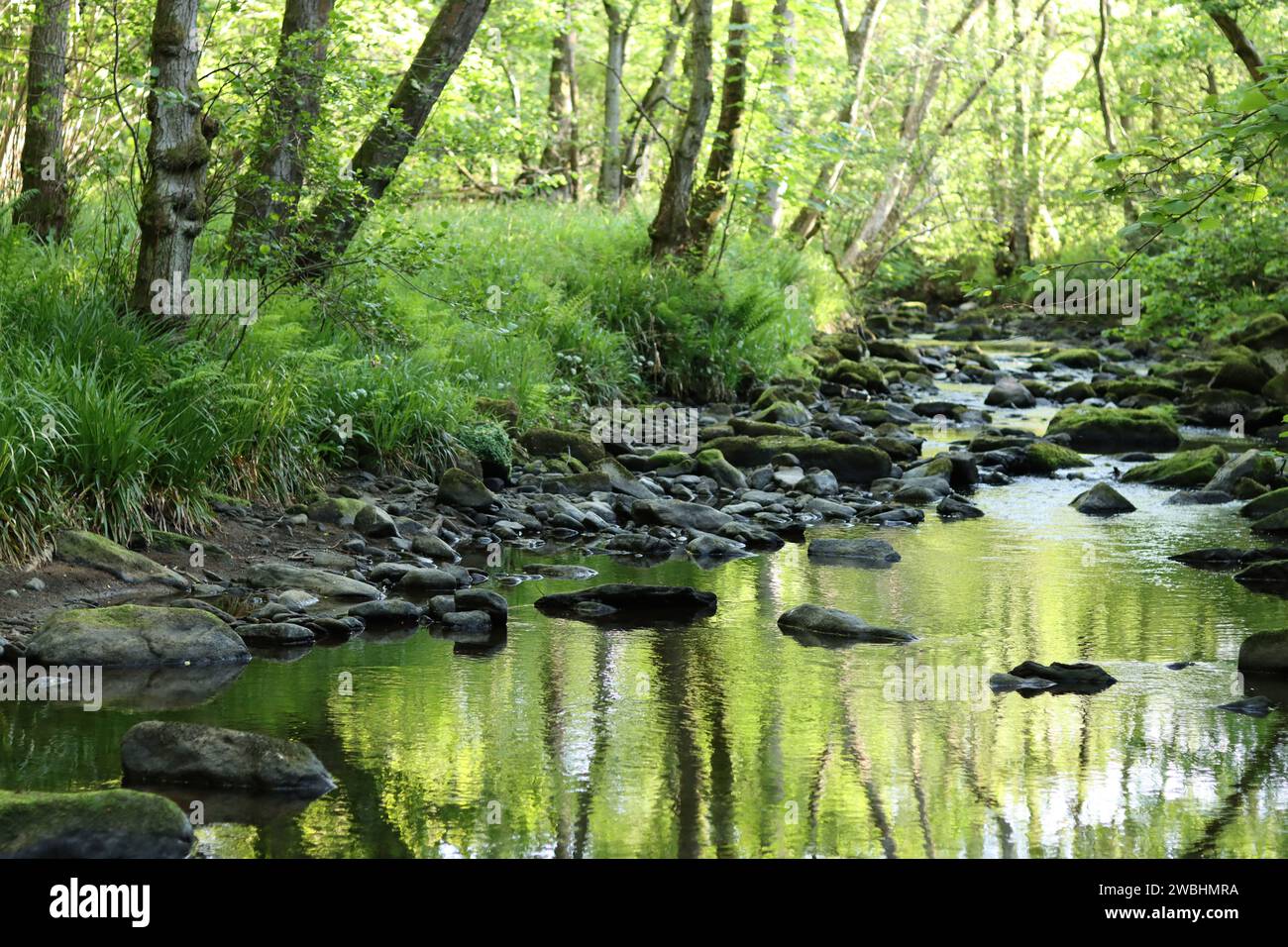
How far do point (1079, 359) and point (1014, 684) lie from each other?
55.9ft

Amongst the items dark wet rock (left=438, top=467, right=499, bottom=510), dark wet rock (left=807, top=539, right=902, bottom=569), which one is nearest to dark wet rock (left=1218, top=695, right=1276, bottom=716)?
dark wet rock (left=807, top=539, right=902, bottom=569)

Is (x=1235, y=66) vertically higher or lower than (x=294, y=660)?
higher

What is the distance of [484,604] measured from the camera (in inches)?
268

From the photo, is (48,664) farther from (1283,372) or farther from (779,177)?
(1283,372)

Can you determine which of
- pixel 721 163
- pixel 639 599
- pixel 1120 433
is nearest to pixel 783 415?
pixel 1120 433

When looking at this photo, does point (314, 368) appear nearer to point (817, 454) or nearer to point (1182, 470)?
point (817, 454)

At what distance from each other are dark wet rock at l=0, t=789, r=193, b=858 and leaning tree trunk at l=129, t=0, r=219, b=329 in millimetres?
4604

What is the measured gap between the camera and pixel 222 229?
426 inches

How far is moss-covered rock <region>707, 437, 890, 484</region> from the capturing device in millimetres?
11703

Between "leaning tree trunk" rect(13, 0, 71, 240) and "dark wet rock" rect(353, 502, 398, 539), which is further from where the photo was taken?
"leaning tree trunk" rect(13, 0, 71, 240)

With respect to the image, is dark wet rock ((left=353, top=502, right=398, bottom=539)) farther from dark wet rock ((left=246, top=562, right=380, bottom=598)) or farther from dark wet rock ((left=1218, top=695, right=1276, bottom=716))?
dark wet rock ((left=1218, top=695, right=1276, bottom=716))

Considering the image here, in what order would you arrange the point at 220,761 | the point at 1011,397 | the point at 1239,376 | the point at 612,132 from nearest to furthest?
the point at 220,761, the point at 1239,376, the point at 1011,397, the point at 612,132
